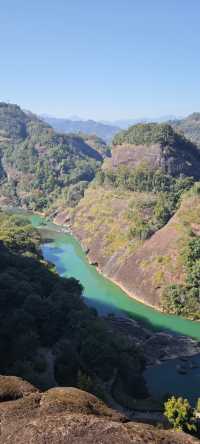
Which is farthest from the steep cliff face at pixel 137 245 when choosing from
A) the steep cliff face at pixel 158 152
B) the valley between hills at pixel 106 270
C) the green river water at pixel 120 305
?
the steep cliff face at pixel 158 152

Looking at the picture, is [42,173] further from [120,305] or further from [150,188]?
[120,305]

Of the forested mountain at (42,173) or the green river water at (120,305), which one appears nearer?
the green river water at (120,305)

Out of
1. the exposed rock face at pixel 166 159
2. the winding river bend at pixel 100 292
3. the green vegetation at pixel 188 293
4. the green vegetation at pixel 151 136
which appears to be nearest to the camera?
the winding river bend at pixel 100 292

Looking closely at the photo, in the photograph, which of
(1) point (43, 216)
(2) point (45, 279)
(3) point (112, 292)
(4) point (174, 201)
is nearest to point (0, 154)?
(1) point (43, 216)

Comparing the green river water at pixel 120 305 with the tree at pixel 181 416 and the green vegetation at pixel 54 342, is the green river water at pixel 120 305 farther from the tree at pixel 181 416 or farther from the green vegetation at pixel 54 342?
the tree at pixel 181 416

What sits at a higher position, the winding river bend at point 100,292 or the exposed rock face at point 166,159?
the exposed rock face at point 166,159

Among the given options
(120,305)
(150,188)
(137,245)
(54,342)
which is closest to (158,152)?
(150,188)
